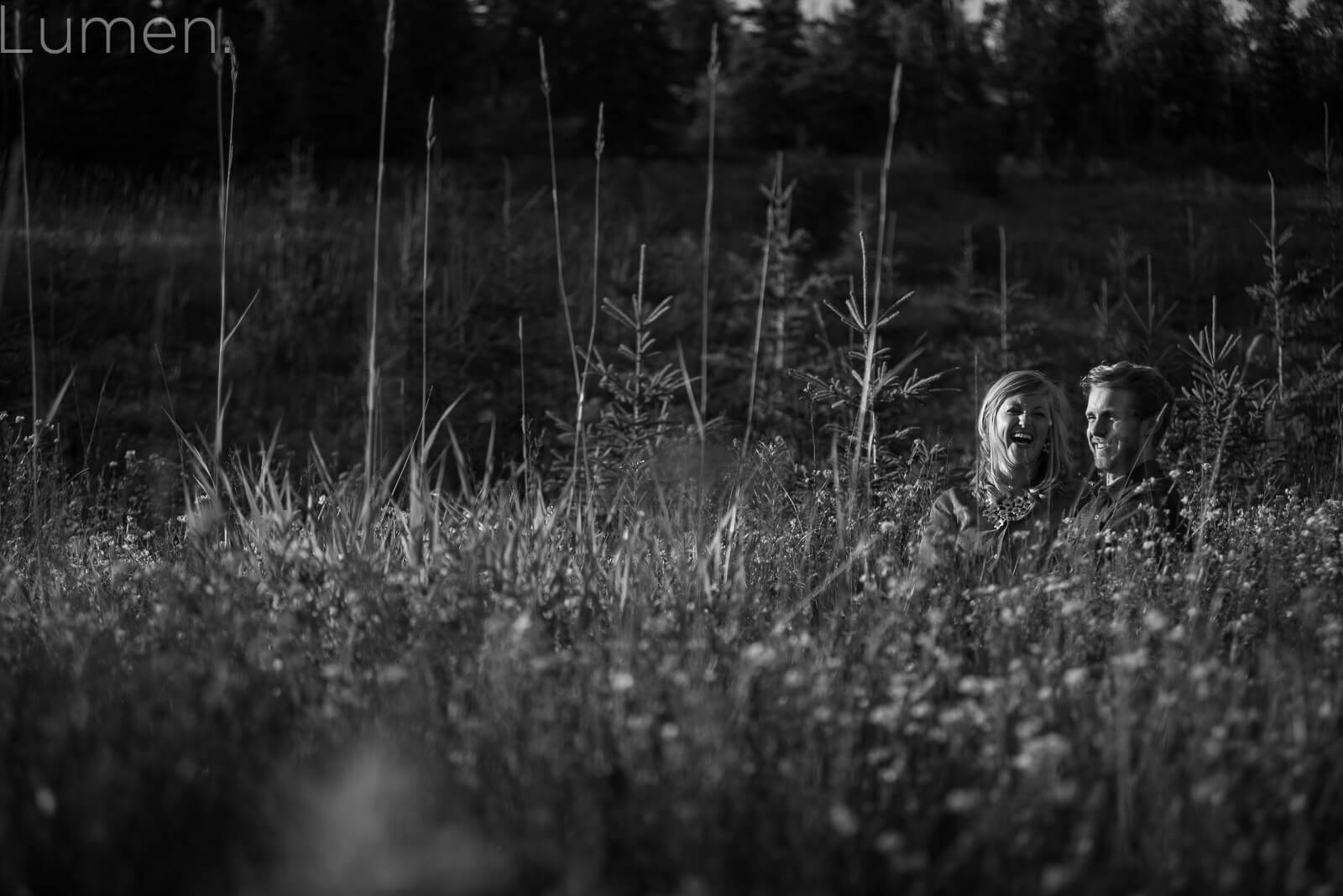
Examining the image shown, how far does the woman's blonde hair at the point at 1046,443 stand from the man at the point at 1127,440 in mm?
140

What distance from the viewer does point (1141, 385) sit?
3996 mm

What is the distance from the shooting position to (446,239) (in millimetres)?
18859

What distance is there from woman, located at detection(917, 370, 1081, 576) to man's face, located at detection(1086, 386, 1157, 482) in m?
0.13

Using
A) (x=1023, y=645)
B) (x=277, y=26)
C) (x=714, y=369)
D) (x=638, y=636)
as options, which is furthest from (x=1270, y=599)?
(x=277, y=26)

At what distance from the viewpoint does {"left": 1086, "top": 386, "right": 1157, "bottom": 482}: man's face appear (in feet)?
13.1

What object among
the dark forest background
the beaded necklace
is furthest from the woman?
the dark forest background

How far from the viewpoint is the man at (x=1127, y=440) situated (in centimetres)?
384

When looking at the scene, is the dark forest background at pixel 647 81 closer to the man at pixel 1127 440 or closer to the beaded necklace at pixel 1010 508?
the man at pixel 1127 440

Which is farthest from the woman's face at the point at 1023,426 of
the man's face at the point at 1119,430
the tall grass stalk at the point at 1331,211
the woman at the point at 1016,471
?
the tall grass stalk at the point at 1331,211

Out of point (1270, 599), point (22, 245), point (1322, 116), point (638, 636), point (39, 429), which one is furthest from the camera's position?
point (22, 245)

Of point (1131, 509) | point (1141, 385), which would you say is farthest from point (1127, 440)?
point (1131, 509)

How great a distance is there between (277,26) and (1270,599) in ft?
92.4

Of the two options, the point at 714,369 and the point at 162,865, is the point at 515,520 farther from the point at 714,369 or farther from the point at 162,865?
the point at 714,369

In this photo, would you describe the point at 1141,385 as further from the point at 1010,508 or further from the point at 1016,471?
the point at 1010,508
